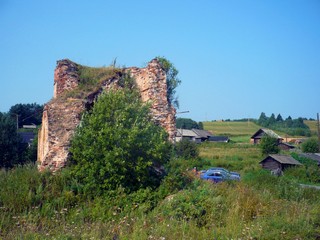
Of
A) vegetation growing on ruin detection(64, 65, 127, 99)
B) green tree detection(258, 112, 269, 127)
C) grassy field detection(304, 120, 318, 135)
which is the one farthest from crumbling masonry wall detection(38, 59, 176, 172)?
green tree detection(258, 112, 269, 127)

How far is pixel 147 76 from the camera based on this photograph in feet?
43.1

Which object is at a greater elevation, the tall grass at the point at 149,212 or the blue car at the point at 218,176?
the tall grass at the point at 149,212

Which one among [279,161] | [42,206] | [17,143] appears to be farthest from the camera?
[279,161]

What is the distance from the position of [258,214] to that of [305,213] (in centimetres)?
113

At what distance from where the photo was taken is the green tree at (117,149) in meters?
10.2

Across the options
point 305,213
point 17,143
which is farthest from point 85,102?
point 17,143

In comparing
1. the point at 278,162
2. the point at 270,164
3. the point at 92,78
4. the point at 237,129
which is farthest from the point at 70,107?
the point at 237,129

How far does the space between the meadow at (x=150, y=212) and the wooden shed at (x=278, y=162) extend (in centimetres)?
2326

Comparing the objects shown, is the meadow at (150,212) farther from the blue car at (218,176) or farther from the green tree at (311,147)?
the green tree at (311,147)

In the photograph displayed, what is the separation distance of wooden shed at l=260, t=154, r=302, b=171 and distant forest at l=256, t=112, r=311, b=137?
36.9 metres

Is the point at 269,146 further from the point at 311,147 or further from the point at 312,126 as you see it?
the point at 312,126

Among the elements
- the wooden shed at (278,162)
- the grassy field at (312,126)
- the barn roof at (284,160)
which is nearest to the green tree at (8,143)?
the wooden shed at (278,162)

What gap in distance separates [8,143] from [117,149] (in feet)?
73.6

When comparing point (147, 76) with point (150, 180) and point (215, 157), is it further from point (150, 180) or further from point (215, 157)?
point (215, 157)
